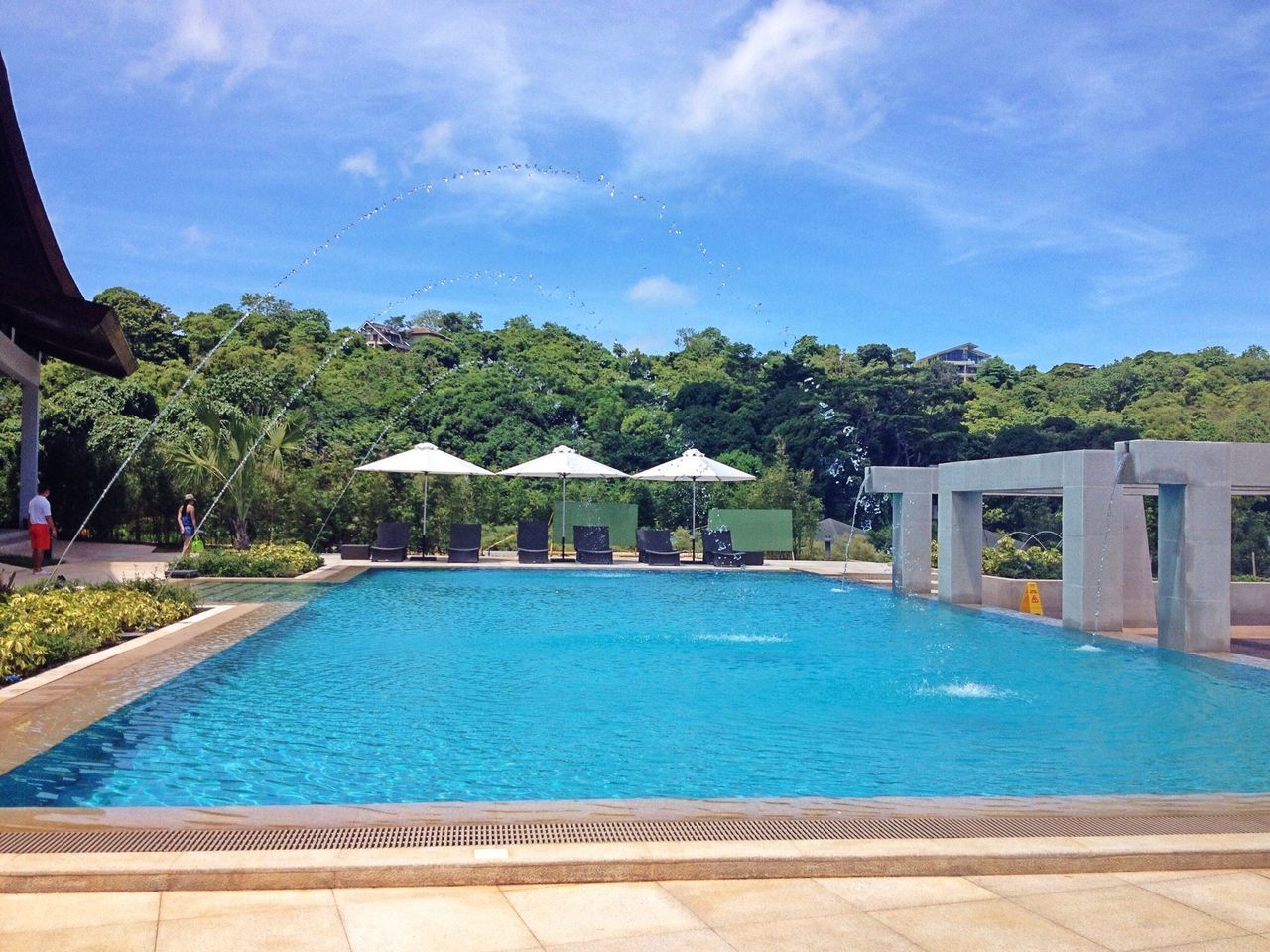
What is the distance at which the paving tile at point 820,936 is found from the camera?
3135 millimetres

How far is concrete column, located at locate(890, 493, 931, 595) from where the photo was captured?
17.0m

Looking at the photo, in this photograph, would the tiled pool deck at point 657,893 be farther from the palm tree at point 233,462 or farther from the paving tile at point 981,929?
the palm tree at point 233,462

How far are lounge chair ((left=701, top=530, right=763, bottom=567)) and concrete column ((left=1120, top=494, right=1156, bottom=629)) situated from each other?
9.47m

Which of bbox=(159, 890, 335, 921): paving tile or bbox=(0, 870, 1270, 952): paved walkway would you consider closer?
bbox=(0, 870, 1270, 952): paved walkway

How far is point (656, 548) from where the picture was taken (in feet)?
73.8

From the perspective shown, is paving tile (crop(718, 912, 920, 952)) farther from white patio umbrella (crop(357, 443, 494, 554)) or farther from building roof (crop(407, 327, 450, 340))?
building roof (crop(407, 327, 450, 340))

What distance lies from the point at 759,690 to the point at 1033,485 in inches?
227

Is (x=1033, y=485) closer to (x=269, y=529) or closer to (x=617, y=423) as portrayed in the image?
(x=269, y=529)

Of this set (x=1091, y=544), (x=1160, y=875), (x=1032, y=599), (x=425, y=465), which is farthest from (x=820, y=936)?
(x=425, y=465)

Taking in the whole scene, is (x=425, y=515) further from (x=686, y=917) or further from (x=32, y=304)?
(x=686, y=917)

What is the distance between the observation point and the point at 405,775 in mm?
5723

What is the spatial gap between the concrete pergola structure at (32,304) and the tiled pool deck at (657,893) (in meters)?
9.81

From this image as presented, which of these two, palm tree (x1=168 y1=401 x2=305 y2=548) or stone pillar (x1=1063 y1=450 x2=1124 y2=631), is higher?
palm tree (x1=168 y1=401 x2=305 y2=548)

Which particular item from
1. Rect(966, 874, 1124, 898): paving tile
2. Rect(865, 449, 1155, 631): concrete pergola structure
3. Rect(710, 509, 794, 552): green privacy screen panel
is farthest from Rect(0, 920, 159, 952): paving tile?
Rect(710, 509, 794, 552): green privacy screen panel
